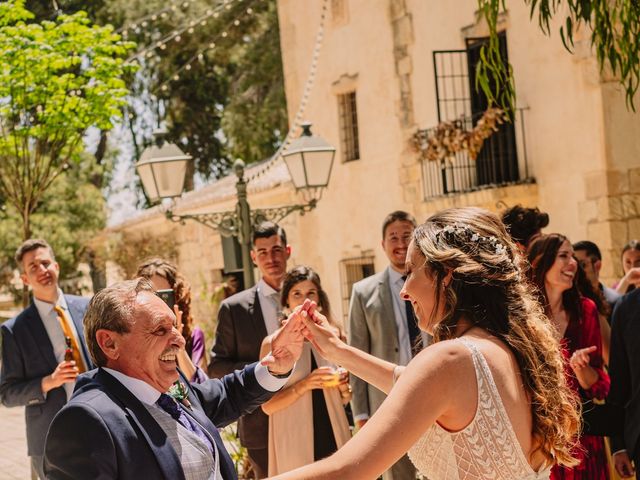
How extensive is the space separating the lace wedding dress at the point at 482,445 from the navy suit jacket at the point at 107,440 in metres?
0.82

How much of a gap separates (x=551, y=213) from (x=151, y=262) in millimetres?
8794

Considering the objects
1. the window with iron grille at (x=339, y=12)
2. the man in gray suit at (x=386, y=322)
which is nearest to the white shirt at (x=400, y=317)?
the man in gray suit at (x=386, y=322)

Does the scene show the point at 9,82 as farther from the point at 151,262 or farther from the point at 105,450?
the point at 105,450

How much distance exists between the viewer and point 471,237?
2844mm

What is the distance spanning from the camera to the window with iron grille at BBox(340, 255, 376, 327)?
18.0 meters

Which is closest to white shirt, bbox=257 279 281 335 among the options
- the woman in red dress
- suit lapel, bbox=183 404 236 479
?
the woman in red dress

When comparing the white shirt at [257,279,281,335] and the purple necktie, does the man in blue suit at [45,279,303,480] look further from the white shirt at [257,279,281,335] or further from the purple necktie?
the white shirt at [257,279,281,335]

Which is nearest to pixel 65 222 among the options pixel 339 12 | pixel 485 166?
pixel 339 12

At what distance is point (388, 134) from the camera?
17.4m

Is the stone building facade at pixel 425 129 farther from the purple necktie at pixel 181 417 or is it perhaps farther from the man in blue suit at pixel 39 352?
the purple necktie at pixel 181 417

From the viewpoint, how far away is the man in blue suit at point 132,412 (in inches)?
109

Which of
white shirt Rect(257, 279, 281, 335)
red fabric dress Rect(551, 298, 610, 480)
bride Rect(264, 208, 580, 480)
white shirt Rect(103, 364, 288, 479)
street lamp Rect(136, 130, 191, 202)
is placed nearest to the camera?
bride Rect(264, 208, 580, 480)

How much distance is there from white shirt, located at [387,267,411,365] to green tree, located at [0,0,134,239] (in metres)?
8.42

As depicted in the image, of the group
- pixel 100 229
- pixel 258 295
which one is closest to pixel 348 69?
pixel 100 229
